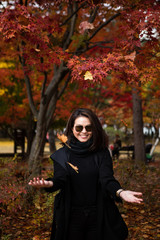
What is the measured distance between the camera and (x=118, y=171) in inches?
233

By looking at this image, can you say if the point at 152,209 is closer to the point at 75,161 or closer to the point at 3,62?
the point at 75,161

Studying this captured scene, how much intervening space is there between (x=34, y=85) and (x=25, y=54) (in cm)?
629

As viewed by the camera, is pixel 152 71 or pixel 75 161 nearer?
pixel 75 161

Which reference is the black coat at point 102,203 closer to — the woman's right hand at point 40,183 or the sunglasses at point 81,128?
the woman's right hand at point 40,183

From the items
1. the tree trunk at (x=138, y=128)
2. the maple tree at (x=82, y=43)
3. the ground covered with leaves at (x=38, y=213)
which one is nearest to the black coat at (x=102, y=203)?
the maple tree at (x=82, y=43)

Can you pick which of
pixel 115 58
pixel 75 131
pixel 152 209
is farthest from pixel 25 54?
pixel 152 209

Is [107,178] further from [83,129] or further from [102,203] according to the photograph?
[83,129]

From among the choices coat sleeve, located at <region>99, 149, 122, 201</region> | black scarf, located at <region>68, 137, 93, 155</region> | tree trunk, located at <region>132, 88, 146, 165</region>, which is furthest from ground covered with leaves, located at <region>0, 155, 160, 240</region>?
tree trunk, located at <region>132, 88, 146, 165</region>

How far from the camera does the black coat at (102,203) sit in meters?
2.34

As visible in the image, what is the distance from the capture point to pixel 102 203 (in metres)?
2.39

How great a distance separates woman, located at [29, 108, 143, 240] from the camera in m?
2.36

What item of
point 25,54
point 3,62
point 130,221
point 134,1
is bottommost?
point 130,221

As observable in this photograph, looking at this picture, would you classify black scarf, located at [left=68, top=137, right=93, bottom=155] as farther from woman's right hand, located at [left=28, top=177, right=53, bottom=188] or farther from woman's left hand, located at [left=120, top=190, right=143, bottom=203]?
woman's left hand, located at [left=120, top=190, right=143, bottom=203]

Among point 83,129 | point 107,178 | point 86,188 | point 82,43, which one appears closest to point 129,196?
point 107,178
